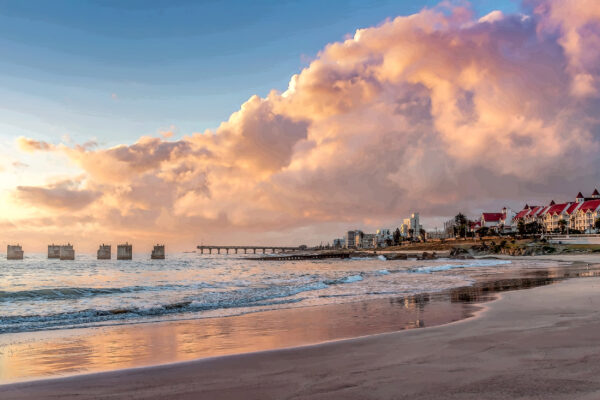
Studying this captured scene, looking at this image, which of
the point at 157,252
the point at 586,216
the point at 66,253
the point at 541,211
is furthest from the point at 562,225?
the point at 66,253

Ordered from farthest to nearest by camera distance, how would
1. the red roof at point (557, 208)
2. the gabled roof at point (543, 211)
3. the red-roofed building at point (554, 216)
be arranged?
the gabled roof at point (543, 211) → the red roof at point (557, 208) → the red-roofed building at point (554, 216)

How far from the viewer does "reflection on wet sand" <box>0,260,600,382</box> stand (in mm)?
9586

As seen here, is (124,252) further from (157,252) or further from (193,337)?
(193,337)

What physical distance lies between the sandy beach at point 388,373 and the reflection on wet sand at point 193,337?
1199 mm

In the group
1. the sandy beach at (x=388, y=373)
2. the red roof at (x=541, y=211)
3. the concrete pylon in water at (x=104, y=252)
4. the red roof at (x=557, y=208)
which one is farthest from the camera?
the red roof at (x=541, y=211)

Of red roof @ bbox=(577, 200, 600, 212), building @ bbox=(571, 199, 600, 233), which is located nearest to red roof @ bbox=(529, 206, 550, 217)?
building @ bbox=(571, 199, 600, 233)


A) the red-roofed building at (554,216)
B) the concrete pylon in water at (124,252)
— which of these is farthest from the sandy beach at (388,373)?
the red-roofed building at (554,216)

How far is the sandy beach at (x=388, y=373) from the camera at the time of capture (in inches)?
253

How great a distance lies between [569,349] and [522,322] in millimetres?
4244

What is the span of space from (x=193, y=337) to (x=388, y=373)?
707 centimetres

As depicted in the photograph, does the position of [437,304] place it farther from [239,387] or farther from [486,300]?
[239,387]

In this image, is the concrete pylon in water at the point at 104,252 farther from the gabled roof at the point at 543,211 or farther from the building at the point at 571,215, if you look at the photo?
the gabled roof at the point at 543,211

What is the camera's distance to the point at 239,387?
707 cm

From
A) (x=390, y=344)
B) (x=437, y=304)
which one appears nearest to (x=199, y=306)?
(x=437, y=304)
